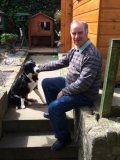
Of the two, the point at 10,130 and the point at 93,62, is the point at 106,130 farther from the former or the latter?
the point at 10,130

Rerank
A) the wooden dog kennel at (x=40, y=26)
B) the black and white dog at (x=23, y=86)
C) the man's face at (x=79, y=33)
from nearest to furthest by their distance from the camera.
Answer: the man's face at (x=79, y=33) → the black and white dog at (x=23, y=86) → the wooden dog kennel at (x=40, y=26)

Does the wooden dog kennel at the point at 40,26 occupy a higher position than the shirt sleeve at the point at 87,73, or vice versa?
the wooden dog kennel at the point at 40,26

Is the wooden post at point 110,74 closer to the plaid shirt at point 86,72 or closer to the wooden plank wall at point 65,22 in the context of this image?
the plaid shirt at point 86,72

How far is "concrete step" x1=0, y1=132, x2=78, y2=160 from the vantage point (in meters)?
2.59

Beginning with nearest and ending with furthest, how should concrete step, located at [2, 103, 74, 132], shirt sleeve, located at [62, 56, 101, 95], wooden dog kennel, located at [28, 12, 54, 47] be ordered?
shirt sleeve, located at [62, 56, 101, 95], concrete step, located at [2, 103, 74, 132], wooden dog kennel, located at [28, 12, 54, 47]

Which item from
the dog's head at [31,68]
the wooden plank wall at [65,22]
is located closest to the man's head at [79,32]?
the dog's head at [31,68]

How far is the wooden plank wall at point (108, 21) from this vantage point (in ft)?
9.80

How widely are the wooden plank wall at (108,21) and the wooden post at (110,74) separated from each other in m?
1.18

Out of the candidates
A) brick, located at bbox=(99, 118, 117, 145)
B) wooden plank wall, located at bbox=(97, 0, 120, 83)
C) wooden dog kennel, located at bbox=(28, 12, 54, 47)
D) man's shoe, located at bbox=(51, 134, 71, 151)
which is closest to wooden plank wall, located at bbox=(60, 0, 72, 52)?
wooden dog kennel, located at bbox=(28, 12, 54, 47)

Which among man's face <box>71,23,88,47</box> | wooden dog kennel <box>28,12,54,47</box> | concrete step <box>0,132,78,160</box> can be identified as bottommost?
concrete step <box>0,132,78,160</box>

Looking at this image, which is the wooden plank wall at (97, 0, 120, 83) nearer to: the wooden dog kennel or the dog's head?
the dog's head

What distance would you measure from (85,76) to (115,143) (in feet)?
2.56

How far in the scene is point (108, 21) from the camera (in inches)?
121

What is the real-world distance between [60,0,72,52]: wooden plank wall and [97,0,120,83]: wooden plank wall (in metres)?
4.33
